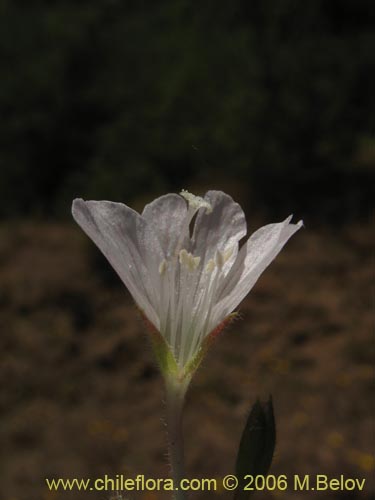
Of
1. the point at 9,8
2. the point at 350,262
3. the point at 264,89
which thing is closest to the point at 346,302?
the point at 350,262

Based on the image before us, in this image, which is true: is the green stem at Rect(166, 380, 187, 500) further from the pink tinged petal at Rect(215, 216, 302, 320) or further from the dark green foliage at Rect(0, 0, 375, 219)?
the dark green foliage at Rect(0, 0, 375, 219)

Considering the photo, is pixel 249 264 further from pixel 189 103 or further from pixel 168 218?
pixel 189 103

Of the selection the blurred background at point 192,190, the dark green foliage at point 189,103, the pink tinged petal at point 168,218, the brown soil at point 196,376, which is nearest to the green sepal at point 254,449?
the pink tinged petal at point 168,218

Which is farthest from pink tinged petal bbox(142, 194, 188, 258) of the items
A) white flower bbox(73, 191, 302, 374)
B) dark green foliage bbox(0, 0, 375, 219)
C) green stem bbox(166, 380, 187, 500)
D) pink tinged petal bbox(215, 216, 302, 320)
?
dark green foliage bbox(0, 0, 375, 219)

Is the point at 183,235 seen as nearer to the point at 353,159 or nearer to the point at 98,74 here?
the point at 353,159

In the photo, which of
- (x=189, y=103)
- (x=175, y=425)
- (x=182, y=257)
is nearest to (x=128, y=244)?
(x=182, y=257)

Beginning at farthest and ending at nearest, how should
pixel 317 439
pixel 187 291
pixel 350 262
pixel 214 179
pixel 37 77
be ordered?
pixel 37 77
pixel 214 179
pixel 350 262
pixel 317 439
pixel 187 291
